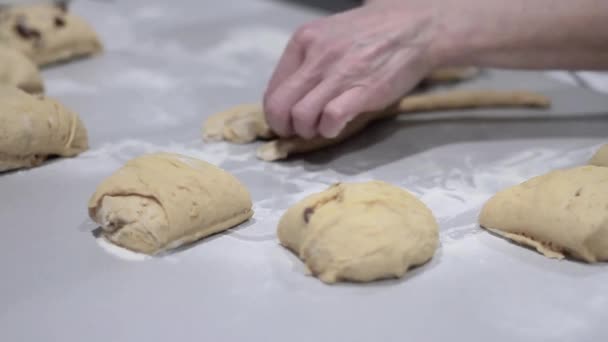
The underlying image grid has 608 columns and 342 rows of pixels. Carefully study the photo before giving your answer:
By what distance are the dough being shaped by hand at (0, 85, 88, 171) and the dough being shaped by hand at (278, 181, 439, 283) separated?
1.99 feet

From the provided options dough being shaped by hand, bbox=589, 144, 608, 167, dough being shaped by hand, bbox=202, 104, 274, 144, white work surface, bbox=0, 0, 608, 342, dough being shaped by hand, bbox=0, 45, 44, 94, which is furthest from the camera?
dough being shaped by hand, bbox=0, 45, 44, 94

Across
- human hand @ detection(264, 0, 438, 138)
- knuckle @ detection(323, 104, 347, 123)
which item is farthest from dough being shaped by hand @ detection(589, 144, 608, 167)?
knuckle @ detection(323, 104, 347, 123)

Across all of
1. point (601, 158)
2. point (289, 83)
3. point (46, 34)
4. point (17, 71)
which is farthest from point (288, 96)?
point (46, 34)

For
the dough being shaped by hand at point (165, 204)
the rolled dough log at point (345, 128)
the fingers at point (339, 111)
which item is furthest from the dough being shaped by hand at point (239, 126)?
the dough being shaped by hand at point (165, 204)

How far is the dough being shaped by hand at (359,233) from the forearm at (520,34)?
56 centimetres

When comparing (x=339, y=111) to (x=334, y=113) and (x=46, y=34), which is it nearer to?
(x=334, y=113)

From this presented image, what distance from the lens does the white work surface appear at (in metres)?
1.16

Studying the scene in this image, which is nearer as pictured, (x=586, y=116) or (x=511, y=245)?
(x=511, y=245)

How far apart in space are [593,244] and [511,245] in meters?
0.15

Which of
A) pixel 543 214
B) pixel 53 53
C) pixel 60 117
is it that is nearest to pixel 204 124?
pixel 60 117

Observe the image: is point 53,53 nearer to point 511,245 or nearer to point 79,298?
point 79,298

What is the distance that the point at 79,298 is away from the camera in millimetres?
1218

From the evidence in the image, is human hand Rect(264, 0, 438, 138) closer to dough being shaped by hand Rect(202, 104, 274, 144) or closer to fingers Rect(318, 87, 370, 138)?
fingers Rect(318, 87, 370, 138)

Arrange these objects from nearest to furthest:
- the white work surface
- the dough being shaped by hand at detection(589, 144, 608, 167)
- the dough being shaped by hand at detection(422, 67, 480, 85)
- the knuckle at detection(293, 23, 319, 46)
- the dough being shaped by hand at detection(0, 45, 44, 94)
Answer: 1. the white work surface
2. the dough being shaped by hand at detection(589, 144, 608, 167)
3. the knuckle at detection(293, 23, 319, 46)
4. the dough being shaped by hand at detection(0, 45, 44, 94)
5. the dough being shaped by hand at detection(422, 67, 480, 85)
